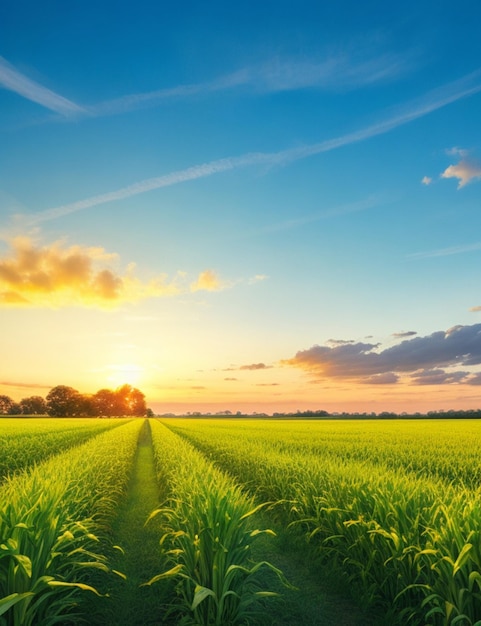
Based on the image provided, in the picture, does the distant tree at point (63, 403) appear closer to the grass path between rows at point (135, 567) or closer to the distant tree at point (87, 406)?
the distant tree at point (87, 406)

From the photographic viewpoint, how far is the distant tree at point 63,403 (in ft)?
541

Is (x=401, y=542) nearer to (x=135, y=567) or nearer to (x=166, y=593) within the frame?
(x=166, y=593)

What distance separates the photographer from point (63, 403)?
166 meters

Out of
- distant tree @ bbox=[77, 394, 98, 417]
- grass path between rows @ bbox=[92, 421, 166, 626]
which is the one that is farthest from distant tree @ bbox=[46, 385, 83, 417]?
grass path between rows @ bbox=[92, 421, 166, 626]

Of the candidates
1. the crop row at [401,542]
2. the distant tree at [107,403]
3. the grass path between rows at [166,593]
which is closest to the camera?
the crop row at [401,542]

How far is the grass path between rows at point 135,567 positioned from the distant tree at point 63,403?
6416 inches

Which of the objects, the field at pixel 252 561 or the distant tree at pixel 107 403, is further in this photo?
the distant tree at pixel 107 403

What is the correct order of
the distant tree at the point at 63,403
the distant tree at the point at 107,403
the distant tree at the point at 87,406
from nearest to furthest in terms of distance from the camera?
the distant tree at the point at 63,403 < the distant tree at the point at 87,406 < the distant tree at the point at 107,403

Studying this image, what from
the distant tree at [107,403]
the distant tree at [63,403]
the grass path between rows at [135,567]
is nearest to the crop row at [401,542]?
the grass path between rows at [135,567]

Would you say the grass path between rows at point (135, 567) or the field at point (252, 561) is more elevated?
the field at point (252, 561)

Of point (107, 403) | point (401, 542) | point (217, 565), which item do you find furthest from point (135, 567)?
point (107, 403)

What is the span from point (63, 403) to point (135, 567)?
17152cm

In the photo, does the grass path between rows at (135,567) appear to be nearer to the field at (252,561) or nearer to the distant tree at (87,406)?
the field at (252,561)

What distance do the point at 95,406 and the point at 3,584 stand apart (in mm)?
180718
